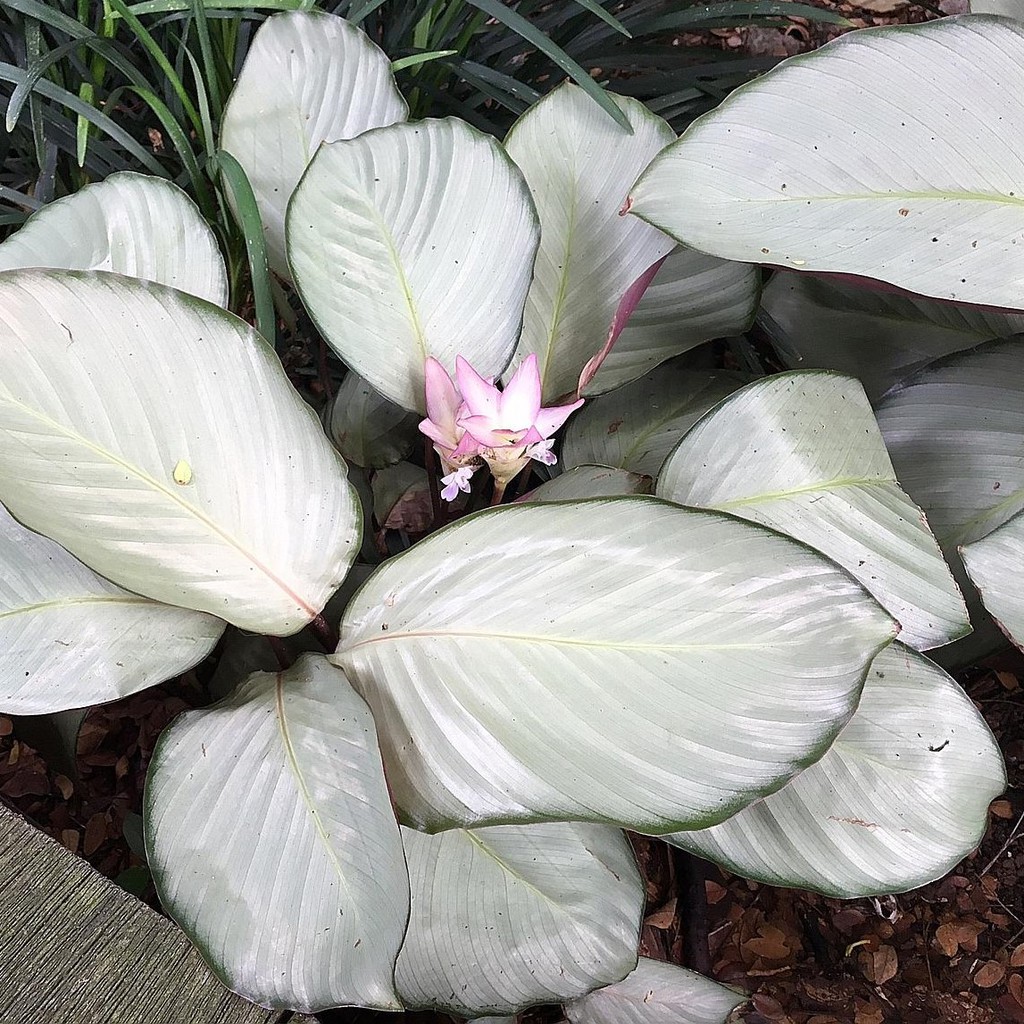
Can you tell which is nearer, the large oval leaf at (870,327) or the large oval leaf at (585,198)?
the large oval leaf at (585,198)

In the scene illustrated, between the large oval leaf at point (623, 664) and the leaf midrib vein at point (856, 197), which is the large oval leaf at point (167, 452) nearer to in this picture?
the large oval leaf at point (623, 664)

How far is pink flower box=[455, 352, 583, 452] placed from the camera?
0.56 m

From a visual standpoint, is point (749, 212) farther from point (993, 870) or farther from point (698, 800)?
point (993, 870)

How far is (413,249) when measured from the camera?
627mm

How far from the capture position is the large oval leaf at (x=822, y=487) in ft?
1.96

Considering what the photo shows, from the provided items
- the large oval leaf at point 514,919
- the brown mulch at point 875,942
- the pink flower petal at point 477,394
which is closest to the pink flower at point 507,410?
the pink flower petal at point 477,394

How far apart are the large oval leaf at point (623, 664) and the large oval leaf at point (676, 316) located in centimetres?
28

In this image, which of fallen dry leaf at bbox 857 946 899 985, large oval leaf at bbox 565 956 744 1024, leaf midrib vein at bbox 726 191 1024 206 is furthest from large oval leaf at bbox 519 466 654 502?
fallen dry leaf at bbox 857 946 899 985

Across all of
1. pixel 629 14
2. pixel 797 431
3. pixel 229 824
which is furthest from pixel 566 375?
pixel 629 14

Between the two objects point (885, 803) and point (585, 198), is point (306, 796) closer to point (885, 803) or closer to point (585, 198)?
point (885, 803)

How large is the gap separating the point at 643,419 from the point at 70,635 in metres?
0.52

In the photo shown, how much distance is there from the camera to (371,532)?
0.88 metres

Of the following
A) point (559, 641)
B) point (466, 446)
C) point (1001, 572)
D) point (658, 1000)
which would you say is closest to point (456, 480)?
point (466, 446)

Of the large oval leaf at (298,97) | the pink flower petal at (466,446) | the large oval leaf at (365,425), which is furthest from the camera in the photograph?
the large oval leaf at (365,425)
